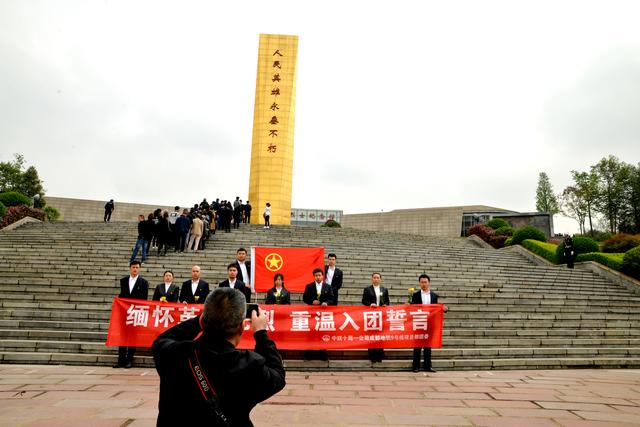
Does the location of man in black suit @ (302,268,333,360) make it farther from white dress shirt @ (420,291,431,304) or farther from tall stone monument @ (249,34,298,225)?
tall stone monument @ (249,34,298,225)

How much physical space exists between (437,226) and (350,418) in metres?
34.2

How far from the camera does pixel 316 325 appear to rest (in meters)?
6.90

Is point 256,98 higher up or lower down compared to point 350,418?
higher up

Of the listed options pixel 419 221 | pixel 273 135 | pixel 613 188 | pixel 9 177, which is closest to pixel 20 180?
pixel 9 177

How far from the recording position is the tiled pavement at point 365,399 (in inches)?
156

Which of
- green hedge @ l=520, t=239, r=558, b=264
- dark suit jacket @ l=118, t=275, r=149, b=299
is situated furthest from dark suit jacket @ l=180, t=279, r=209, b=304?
green hedge @ l=520, t=239, r=558, b=264

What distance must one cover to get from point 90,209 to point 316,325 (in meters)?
32.6

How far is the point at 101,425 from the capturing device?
12.0ft

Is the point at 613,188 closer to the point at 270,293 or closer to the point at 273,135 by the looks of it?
the point at 273,135

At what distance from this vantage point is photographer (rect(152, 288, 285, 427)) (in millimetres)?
1633

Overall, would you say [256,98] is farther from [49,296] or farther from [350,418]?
[350,418]

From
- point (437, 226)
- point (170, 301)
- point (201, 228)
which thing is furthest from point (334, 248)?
point (437, 226)

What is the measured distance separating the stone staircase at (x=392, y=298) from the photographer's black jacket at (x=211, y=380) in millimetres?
5283

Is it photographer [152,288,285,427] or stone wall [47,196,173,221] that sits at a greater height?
stone wall [47,196,173,221]
